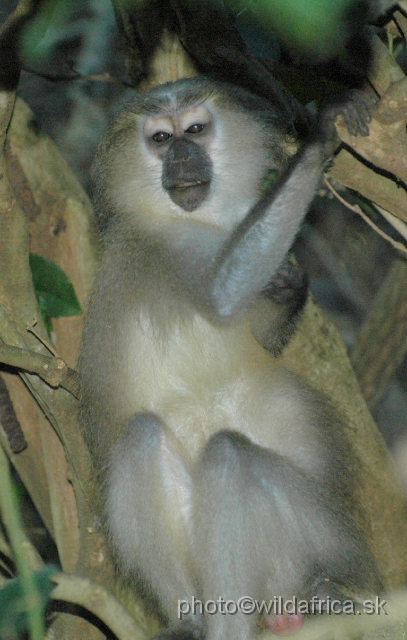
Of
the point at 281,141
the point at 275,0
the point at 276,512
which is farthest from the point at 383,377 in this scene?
the point at 275,0

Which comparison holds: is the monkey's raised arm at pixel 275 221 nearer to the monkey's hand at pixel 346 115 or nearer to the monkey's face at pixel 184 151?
the monkey's hand at pixel 346 115

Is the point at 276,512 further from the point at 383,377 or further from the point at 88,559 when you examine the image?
the point at 383,377

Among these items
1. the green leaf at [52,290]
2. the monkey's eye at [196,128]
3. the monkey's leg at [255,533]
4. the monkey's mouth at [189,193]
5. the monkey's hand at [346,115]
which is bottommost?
the green leaf at [52,290]

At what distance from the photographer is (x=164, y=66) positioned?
503 centimetres

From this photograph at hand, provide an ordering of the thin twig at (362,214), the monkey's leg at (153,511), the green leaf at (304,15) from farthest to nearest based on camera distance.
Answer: the thin twig at (362,214)
the monkey's leg at (153,511)
the green leaf at (304,15)

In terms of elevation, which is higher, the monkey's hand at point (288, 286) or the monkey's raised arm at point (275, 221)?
the monkey's raised arm at point (275, 221)

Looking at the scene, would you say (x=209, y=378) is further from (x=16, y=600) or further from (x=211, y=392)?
(x=16, y=600)

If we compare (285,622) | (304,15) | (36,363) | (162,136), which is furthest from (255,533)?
(304,15)

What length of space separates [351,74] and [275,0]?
8.22 feet

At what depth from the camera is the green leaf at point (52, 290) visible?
457 cm

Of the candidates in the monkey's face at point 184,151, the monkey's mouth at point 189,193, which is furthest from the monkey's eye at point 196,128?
the monkey's mouth at point 189,193

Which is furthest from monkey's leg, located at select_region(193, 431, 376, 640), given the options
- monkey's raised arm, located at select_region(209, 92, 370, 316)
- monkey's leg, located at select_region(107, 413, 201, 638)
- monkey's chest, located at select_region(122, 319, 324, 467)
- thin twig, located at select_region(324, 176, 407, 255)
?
thin twig, located at select_region(324, 176, 407, 255)

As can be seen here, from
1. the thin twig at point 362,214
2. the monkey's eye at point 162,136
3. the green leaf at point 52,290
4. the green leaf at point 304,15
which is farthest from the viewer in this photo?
the green leaf at point 52,290

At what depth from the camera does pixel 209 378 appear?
3.90m
